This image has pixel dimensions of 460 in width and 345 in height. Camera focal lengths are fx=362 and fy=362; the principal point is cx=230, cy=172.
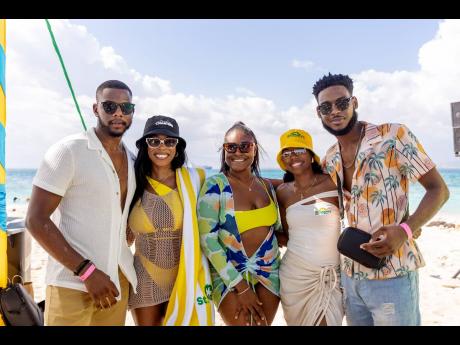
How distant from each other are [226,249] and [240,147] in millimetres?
954

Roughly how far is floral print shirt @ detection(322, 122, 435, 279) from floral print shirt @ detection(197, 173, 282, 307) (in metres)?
0.70

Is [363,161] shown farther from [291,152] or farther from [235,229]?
[235,229]

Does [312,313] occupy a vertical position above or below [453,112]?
below

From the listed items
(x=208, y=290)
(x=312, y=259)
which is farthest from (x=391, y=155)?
(x=208, y=290)

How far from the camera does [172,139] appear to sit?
3230 millimetres

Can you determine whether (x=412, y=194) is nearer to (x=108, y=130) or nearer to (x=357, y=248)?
(x=357, y=248)

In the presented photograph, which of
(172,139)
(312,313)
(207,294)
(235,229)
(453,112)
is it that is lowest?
(312,313)

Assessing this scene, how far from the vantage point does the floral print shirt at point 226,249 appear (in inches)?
122

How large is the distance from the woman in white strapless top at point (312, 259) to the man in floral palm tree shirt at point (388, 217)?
0.15 meters

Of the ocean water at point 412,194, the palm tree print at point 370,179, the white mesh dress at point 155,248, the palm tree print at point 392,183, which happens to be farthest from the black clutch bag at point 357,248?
the ocean water at point 412,194

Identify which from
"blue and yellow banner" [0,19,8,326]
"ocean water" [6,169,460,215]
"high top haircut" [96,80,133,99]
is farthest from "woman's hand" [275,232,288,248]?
"ocean water" [6,169,460,215]
